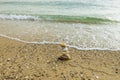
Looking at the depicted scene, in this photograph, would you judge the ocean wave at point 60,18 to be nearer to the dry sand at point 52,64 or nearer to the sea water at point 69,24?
the sea water at point 69,24

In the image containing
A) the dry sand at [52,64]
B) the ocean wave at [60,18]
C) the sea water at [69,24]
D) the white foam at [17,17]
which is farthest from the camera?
the white foam at [17,17]

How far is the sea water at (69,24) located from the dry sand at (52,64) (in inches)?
24.7

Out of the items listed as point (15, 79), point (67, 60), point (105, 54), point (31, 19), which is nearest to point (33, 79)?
point (15, 79)

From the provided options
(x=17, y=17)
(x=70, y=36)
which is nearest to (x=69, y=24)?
(x=70, y=36)

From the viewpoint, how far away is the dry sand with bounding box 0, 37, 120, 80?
176 inches

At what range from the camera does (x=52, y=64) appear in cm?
504

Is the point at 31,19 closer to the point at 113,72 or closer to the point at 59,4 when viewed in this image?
the point at 59,4

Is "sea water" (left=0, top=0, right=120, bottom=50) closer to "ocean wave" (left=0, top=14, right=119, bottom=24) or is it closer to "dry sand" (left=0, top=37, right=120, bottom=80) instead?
"ocean wave" (left=0, top=14, right=119, bottom=24)

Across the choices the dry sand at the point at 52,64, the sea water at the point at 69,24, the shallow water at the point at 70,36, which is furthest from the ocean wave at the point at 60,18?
the dry sand at the point at 52,64

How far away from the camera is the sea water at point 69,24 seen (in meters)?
6.94

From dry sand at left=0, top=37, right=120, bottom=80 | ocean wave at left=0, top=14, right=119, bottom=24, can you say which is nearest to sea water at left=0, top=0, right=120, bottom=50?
ocean wave at left=0, top=14, right=119, bottom=24

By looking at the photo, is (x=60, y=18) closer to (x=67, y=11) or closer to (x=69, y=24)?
(x=69, y=24)

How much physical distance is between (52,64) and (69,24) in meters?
4.82

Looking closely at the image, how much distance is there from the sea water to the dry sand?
2.06ft
